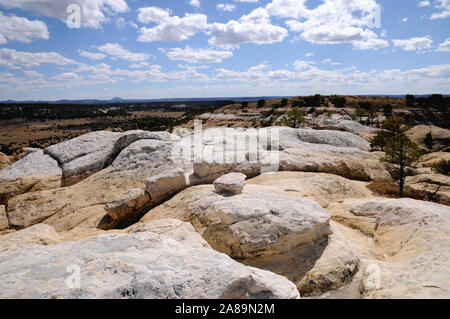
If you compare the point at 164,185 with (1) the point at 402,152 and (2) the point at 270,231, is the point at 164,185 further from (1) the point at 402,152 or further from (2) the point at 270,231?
(1) the point at 402,152

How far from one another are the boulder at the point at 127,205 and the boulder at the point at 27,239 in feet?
10.4

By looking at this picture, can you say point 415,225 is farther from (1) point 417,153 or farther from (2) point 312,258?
(1) point 417,153

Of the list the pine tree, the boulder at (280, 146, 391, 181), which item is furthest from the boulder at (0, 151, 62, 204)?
the pine tree

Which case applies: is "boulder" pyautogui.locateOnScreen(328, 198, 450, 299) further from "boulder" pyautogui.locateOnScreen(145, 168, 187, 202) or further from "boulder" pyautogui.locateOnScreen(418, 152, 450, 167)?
"boulder" pyautogui.locateOnScreen(418, 152, 450, 167)

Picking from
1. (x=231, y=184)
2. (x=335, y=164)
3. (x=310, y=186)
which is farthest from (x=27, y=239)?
(x=335, y=164)

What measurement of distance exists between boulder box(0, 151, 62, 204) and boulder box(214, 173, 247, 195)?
460 inches

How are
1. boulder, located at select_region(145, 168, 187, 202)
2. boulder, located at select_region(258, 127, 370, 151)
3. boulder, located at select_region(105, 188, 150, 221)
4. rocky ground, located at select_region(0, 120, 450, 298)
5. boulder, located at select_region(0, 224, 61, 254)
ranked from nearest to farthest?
rocky ground, located at select_region(0, 120, 450, 298) < boulder, located at select_region(0, 224, 61, 254) < boulder, located at select_region(105, 188, 150, 221) < boulder, located at select_region(145, 168, 187, 202) < boulder, located at select_region(258, 127, 370, 151)

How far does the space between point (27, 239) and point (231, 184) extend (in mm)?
7441

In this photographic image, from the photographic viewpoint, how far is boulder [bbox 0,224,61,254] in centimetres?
738

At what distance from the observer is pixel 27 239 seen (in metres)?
7.94

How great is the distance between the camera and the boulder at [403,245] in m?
6.72

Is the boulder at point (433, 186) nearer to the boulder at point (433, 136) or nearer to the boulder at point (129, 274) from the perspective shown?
the boulder at point (129, 274)

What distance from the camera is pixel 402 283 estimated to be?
6.91 meters
